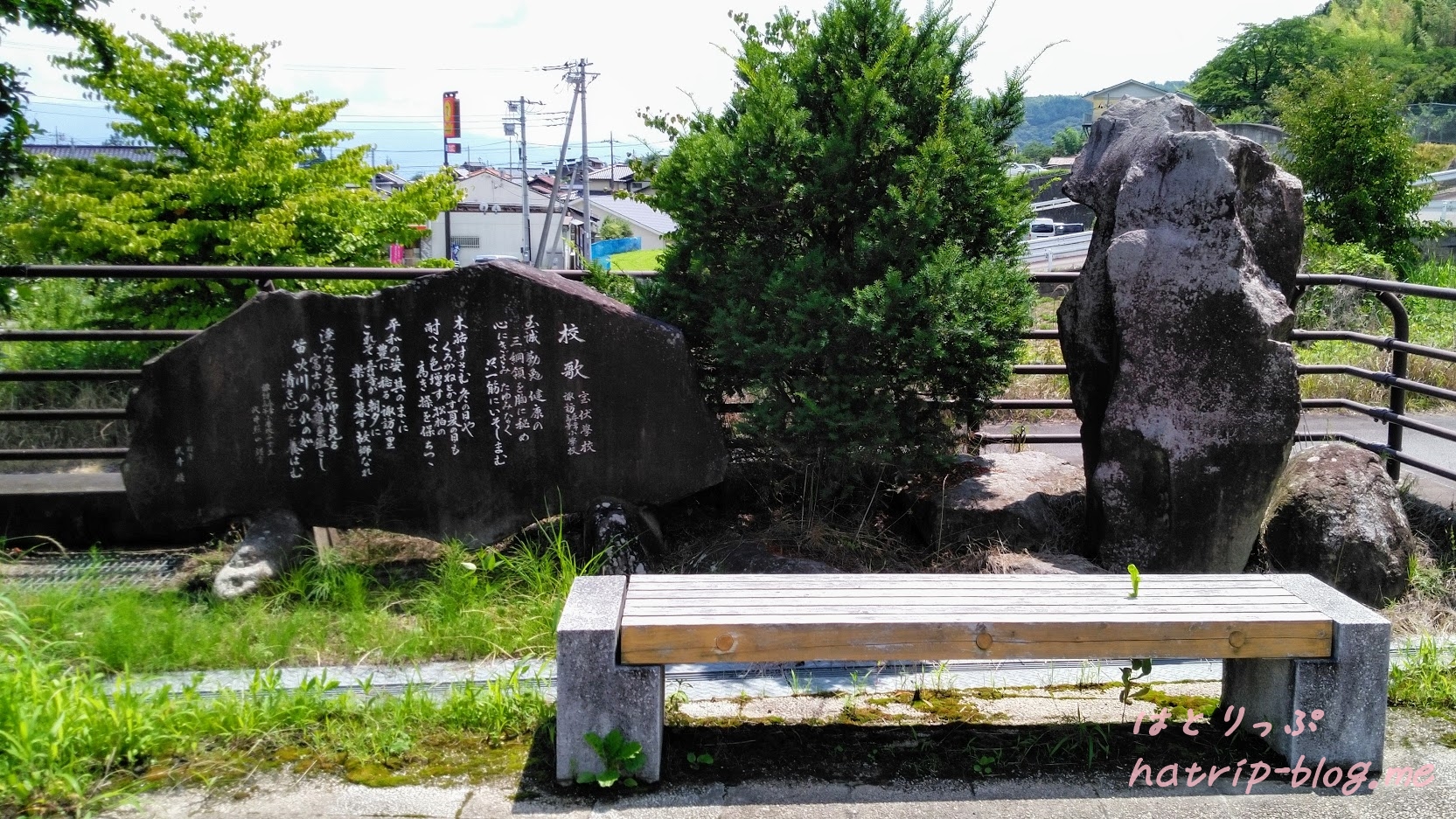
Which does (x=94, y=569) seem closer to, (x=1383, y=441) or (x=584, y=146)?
(x=1383, y=441)

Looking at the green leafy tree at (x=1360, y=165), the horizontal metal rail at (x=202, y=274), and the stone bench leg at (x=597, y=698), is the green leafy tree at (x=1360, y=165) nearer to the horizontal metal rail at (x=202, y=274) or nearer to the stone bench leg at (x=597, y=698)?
the horizontal metal rail at (x=202, y=274)

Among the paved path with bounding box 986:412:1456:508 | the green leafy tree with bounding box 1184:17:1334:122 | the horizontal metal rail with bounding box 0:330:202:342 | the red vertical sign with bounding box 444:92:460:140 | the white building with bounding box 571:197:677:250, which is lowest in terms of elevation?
the paved path with bounding box 986:412:1456:508

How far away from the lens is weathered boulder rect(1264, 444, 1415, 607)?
210 inches

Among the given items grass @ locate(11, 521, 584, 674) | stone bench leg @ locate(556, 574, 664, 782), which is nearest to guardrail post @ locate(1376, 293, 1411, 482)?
grass @ locate(11, 521, 584, 674)

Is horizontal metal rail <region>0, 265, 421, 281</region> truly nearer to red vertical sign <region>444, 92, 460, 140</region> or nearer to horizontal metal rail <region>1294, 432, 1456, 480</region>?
horizontal metal rail <region>1294, 432, 1456, 480</region>

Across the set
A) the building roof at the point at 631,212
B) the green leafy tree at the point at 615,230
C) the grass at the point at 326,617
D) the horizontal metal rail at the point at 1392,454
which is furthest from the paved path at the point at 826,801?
the building roof at the point at 631,212

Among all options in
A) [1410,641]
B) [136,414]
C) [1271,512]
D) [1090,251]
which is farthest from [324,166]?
[1410,641]

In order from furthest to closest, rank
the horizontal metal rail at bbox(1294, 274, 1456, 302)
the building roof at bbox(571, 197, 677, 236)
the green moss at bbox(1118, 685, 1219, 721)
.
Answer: the building roof at bbox(571, 197, 677, 236) < the horizontal metal rail at bbox(1294, 274, 1456, 302) < the green moss at bbox(1118, 685, 1219, 721)

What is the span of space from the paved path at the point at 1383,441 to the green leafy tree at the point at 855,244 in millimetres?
1731

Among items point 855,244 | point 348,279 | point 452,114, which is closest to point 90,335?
point 348,279

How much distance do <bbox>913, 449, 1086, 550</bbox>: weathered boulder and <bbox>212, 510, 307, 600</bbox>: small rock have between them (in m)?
3.18

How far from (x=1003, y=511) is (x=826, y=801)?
8.58ft

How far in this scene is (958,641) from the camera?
3.51 metres

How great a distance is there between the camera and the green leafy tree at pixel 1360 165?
16.7 metres
